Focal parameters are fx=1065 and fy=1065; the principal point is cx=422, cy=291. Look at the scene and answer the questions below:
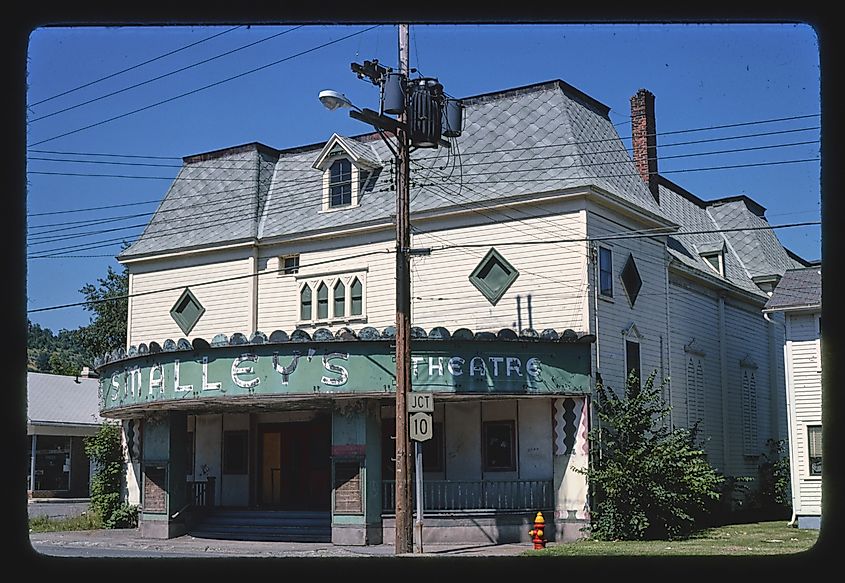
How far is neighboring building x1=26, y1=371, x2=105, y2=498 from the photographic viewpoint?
35.0 m

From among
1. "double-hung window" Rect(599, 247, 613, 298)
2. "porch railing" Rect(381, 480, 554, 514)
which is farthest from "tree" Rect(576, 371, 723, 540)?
"double-hung window" Rect(599, 247, 613, 298)

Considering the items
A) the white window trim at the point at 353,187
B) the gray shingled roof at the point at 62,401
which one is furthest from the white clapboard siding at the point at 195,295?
the gray shingled roof at the point at 62,401

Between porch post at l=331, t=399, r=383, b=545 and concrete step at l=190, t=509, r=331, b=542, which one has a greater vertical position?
porch post at l=331, t=399, r=383, b=545

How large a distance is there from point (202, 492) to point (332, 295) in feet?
18.0

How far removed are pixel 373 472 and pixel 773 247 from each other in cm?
1847

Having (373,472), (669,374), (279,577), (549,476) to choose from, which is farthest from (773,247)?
(279,577)

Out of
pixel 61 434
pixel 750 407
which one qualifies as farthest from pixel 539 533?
pixel 61 434

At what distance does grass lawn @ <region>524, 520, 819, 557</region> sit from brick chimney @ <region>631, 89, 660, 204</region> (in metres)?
9.18

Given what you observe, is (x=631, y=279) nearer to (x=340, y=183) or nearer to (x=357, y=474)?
(x=340, y=183)

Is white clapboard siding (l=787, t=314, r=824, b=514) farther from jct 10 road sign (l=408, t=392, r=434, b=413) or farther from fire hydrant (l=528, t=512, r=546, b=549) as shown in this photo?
jct 10 road sign (l=408, t=392, r=434, b=413)

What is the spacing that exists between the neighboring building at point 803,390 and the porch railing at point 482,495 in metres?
6.07

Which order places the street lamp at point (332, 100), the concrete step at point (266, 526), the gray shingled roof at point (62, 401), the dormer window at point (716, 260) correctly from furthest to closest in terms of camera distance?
the gray shingled roof at point (62, 401) < the dormer window at point (716, 260) < the concrete step at point (266, 526) < the street lamp at point (332, 100)

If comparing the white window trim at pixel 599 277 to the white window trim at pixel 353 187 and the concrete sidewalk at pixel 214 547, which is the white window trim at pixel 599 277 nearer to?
the concrete sidewalk at pixel 214 547

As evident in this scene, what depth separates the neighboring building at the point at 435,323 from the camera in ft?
66.6
